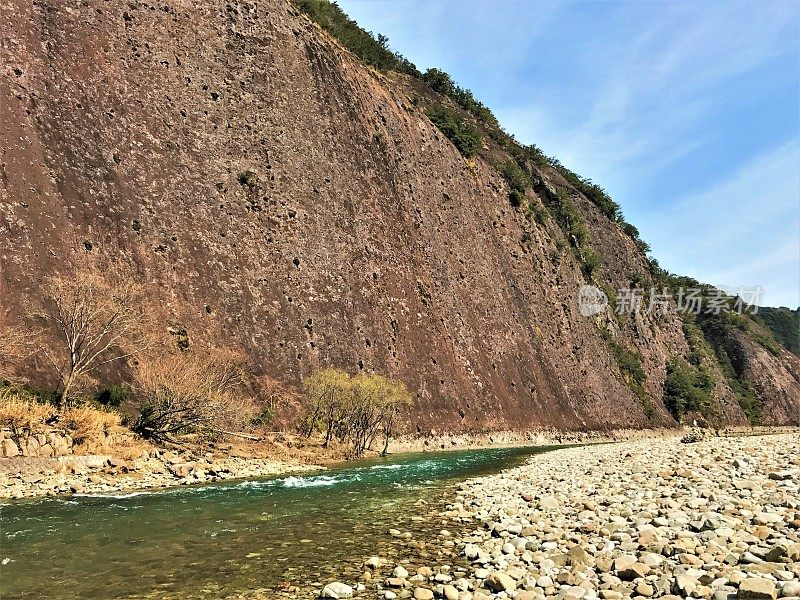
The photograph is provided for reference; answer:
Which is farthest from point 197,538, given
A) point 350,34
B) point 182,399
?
point 350,34

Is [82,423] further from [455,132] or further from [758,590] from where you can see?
[455,132]

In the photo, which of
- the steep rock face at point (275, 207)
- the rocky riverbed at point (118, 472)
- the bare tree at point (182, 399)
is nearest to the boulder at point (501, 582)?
the rocky riverbed at point (118, 472)

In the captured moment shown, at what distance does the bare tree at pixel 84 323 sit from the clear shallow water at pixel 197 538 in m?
10.1

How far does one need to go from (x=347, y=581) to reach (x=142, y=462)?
16.1 m

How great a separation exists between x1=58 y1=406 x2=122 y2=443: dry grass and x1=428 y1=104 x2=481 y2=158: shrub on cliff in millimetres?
56034

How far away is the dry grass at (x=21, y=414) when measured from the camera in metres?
19.1

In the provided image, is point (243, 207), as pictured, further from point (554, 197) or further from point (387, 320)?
point (554, 197)

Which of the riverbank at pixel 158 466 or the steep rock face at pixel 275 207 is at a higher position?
the steep rock face at pixel 275 207

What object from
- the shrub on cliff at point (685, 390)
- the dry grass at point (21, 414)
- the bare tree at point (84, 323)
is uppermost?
the shrub on cliff at point (685, 390)

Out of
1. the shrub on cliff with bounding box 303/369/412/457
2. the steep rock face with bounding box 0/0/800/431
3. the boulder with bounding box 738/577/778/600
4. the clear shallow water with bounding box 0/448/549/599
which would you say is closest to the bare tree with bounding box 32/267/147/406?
Answer: the steep rock face with bounding box 0/0/800/431

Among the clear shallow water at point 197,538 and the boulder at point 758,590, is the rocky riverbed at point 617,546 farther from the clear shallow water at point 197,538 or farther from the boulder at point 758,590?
the clear shallow water at point 197,538

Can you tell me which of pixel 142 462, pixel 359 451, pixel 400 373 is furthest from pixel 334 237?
pixel 142 462

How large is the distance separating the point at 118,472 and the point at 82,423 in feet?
8.64

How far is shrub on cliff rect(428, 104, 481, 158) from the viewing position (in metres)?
68.8
